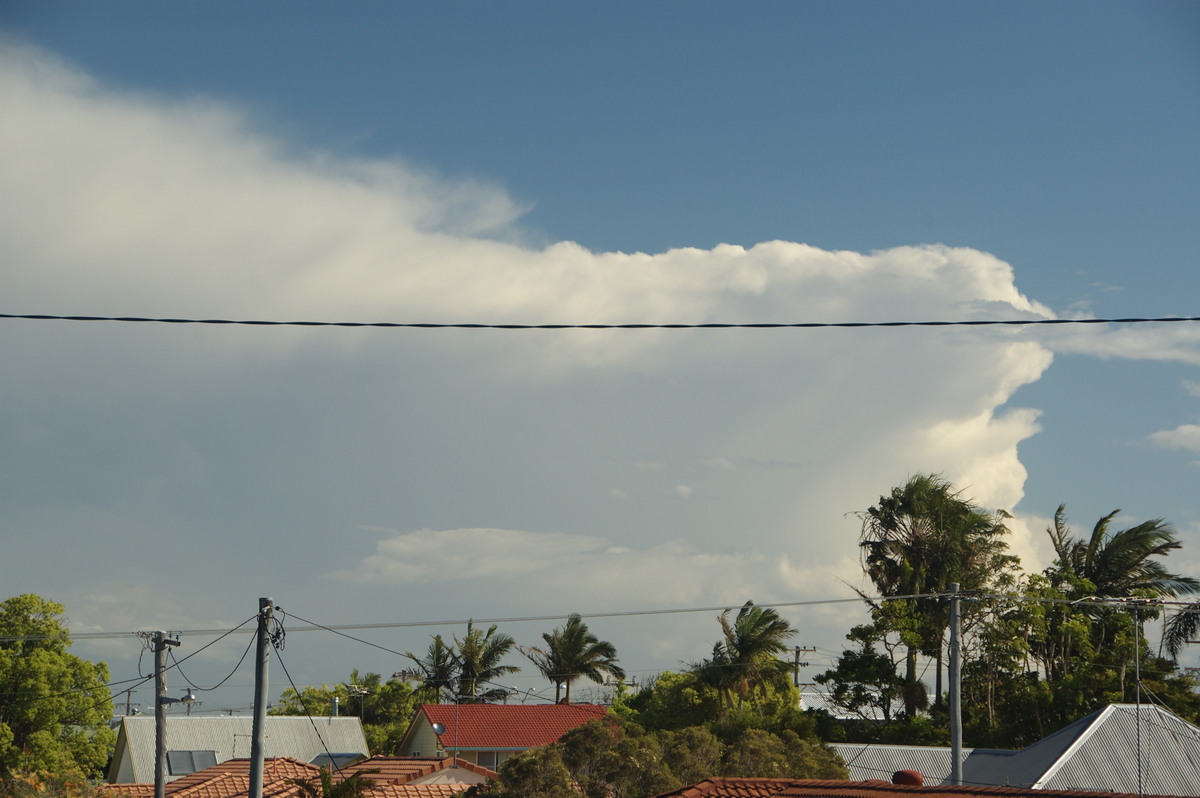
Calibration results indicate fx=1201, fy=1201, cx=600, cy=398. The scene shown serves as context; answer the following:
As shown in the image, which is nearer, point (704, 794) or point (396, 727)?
point (704, 794)

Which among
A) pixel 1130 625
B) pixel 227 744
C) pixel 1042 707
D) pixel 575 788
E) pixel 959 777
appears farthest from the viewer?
pixel 227 744

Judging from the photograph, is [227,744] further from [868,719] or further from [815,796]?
[815,796]

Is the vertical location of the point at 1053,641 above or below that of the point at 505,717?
above

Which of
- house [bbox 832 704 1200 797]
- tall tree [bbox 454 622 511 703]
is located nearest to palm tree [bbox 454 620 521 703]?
tall tree [bbox 454 622 511 703]

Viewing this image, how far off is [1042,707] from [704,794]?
1172 inches

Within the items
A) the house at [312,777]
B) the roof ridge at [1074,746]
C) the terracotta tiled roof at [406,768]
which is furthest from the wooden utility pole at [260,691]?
the roof ridge at [1074,746]

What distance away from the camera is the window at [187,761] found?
57656 millimetres

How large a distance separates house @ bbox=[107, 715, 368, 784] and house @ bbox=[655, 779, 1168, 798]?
45.3m

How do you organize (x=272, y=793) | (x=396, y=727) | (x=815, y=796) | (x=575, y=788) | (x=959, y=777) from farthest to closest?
(x=396, y=727) < (x=272, y=793) < (x=959, y=777) < (x=575, y=788) < (x=815, y=796)

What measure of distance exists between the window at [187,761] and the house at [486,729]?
11.6 meters

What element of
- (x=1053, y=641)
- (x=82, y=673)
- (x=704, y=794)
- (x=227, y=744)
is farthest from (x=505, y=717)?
(x=704, y=794)

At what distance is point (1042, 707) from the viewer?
45.2m

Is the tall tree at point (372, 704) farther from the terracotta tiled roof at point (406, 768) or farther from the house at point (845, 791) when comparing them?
the house at point (845, 791)

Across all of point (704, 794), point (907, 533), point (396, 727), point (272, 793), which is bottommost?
point (396, 727)
